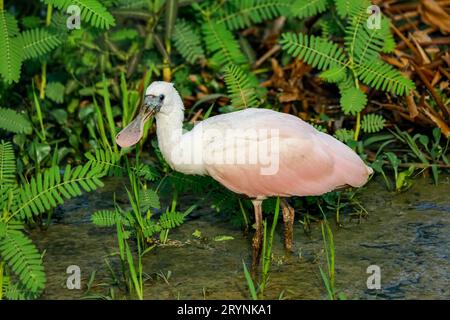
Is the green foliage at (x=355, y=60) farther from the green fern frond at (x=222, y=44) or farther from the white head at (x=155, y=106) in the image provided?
the white head at (x=155, y=106)

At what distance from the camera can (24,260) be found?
499cm

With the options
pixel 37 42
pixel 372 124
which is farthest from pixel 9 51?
pixel 372 124

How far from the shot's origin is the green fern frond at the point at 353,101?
6375 millimetres

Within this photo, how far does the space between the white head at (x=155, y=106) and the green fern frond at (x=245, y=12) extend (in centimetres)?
185

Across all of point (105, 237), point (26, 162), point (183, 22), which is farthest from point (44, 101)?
point (105, 237)

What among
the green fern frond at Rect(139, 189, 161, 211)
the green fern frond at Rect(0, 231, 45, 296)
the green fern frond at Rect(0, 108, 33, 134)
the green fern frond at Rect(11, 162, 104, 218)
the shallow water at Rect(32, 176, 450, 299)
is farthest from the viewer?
the green fern frond at Rect(0, 108, 33, 134)

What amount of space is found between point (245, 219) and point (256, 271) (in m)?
0.53

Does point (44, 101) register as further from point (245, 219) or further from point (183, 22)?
point (245, 219)

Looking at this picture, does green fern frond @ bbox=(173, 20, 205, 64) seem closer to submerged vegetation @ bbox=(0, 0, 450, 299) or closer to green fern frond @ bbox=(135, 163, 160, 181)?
submerged vegetation @ bbox=(0, 0, 450, 299)

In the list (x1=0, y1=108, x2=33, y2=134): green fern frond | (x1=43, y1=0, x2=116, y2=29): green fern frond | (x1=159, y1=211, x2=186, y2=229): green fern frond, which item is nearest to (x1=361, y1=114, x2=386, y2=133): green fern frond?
(x1=159, y1=211, x2=186, y2=229): green fern frond

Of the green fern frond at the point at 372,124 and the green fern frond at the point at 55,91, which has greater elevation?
the green fern frond at the point at 55,91

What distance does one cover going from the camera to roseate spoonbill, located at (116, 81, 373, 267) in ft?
17.8

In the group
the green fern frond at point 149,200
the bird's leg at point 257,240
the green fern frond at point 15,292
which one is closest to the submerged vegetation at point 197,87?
the green fern frond at point 149,200

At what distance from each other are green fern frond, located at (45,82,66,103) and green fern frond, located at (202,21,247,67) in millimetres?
1218
